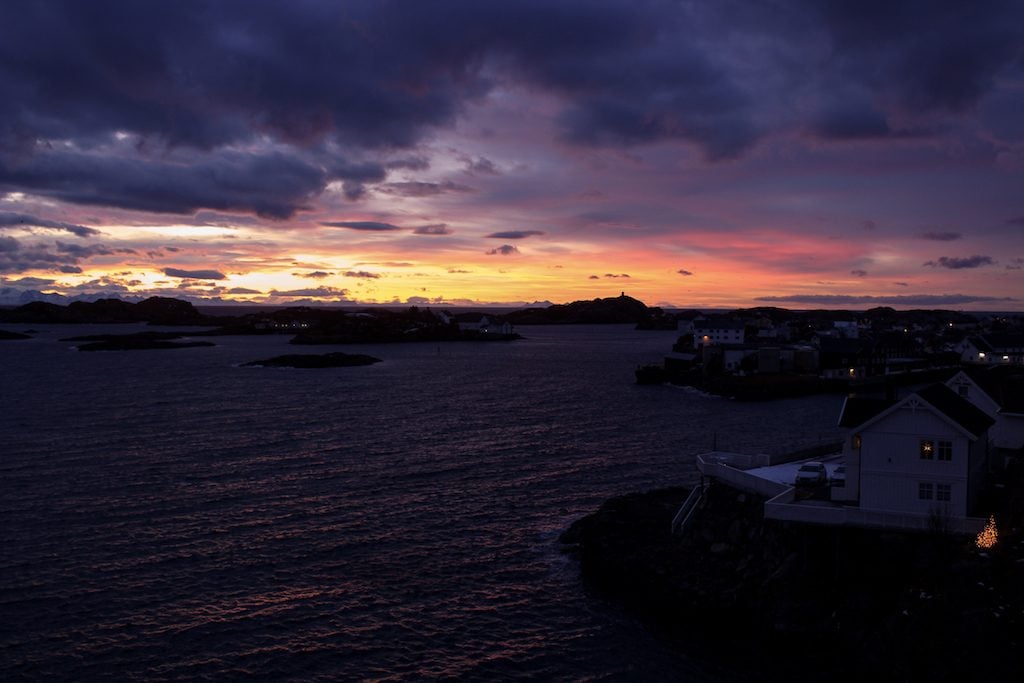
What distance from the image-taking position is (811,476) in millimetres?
29344

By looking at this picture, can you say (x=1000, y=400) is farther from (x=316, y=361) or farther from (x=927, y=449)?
(x=316, y=361)

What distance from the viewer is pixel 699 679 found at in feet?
70.6

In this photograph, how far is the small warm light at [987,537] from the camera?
2256 cm

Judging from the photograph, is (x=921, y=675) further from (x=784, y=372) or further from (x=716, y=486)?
(x=784, y=372)

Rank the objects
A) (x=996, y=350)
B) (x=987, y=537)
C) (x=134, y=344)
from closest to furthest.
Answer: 1. (x=987, y=537)
2. (x=996, y=350)
3. (x=134, y=344)

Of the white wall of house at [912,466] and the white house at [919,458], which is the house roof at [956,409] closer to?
the white house at [919,458]

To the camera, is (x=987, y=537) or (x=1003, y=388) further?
(x=1003, y=388)

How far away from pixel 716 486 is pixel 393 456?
25503 millimetres

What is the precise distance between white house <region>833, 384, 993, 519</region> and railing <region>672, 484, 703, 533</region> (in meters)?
6.97

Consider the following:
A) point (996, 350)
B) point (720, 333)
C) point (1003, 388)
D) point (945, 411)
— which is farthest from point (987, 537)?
point (720, 333)

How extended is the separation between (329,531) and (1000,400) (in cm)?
3214

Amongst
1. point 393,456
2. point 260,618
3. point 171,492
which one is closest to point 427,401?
point 393,456

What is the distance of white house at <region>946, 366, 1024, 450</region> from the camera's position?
32.9 meters

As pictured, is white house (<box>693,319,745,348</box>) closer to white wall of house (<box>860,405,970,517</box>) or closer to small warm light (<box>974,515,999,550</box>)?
white wall of house (<box>860,405,970,517</box>)
